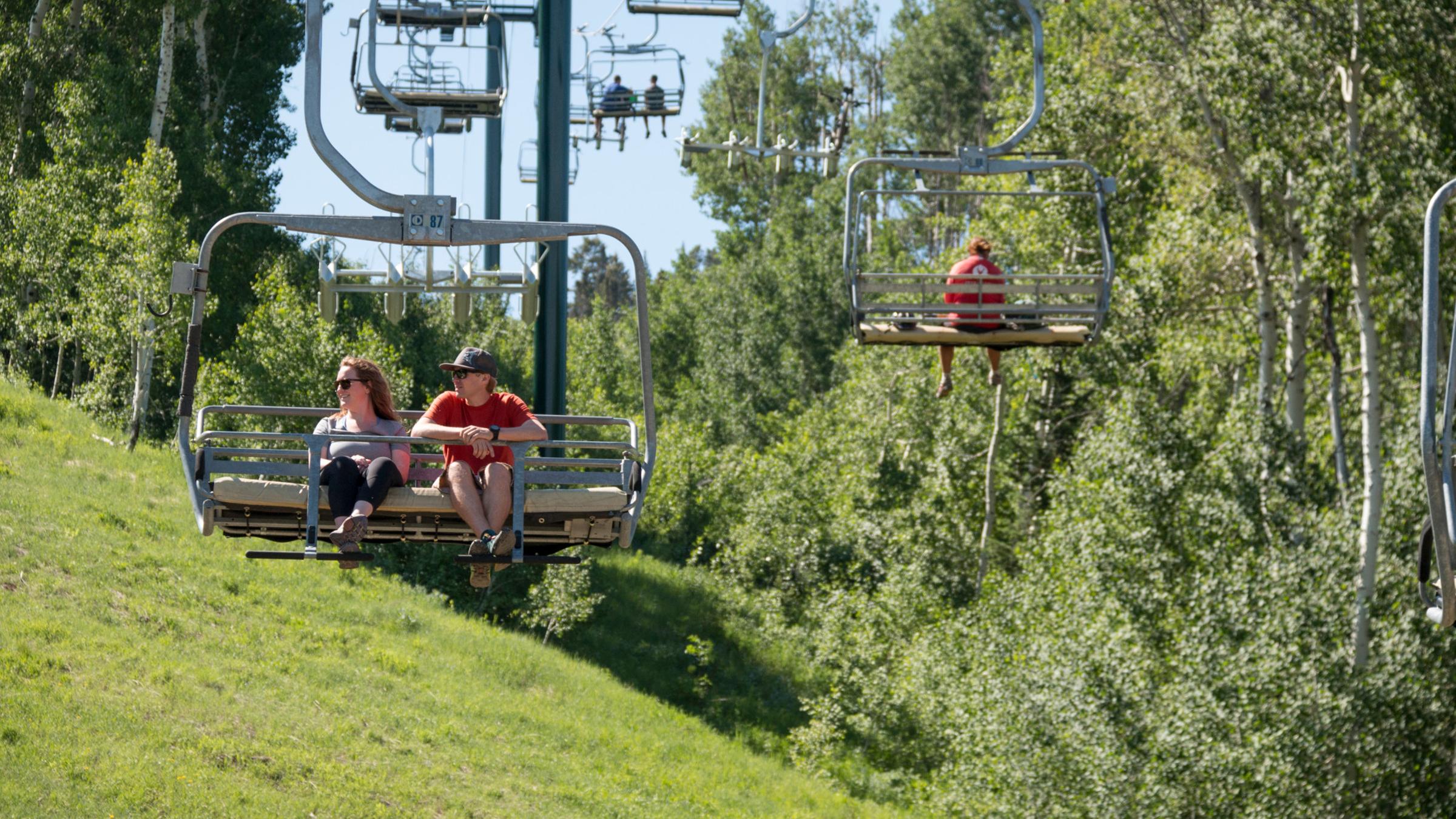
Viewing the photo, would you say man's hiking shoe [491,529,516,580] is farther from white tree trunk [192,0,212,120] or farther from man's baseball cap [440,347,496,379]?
white tree trunk [192,0,212,120]

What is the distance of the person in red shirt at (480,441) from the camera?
8906mm

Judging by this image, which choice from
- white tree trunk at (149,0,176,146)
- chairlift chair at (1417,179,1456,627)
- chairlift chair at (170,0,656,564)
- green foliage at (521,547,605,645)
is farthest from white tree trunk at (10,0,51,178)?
chairlift chair at (1417,179,1456,627)

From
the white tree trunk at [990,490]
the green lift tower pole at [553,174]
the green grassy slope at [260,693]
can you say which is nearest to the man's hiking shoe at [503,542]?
the green grassy slope at [260,693]

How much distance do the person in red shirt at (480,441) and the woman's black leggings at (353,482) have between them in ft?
0.96

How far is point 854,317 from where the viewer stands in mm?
12242

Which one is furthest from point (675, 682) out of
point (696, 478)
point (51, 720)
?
point (51, 720)

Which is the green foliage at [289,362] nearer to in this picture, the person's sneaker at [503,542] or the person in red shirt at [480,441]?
the person in red shirt at [480,441]

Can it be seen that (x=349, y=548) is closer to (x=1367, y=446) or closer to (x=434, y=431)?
(x=434, y=431)

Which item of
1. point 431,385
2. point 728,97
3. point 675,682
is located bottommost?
point 675,682

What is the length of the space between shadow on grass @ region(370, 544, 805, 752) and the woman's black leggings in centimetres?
2434

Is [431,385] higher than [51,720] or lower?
higher

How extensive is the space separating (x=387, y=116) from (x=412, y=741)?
10.6 metres

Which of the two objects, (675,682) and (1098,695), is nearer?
(1098,695)

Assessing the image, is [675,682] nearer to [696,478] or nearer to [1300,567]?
[696,478]
